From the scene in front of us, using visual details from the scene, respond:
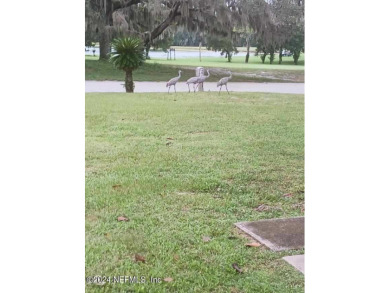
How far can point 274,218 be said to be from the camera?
349 cm

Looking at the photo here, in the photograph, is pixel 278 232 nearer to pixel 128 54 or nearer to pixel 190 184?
pixel 190 184

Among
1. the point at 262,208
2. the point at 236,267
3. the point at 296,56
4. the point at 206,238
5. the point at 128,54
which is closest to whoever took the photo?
the point at 236,267

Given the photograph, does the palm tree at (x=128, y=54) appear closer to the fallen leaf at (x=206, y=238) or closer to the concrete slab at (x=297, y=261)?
the fallen leaf at (x=206, y=238)

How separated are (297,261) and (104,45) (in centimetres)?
162

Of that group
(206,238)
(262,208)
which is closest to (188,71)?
(262,208)

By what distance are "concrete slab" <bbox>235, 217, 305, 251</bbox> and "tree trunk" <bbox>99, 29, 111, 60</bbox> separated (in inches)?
48.5

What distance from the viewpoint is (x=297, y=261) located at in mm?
3365

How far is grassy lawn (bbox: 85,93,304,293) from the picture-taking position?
3.29m

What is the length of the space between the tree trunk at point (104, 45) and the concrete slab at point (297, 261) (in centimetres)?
152

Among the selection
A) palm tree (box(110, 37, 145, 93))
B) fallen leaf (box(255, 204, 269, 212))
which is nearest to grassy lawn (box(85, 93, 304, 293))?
fallen leaf (box(255, 204, 269, 212))

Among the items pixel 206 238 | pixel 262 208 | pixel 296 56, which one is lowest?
pixel 206 238

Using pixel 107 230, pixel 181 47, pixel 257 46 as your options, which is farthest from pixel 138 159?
pixel 257 46

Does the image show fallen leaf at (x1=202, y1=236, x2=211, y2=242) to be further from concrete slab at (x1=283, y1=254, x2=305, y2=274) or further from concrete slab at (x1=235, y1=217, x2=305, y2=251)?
concrete slab at (x1=283, y1=254, x2=305, y2=274)
